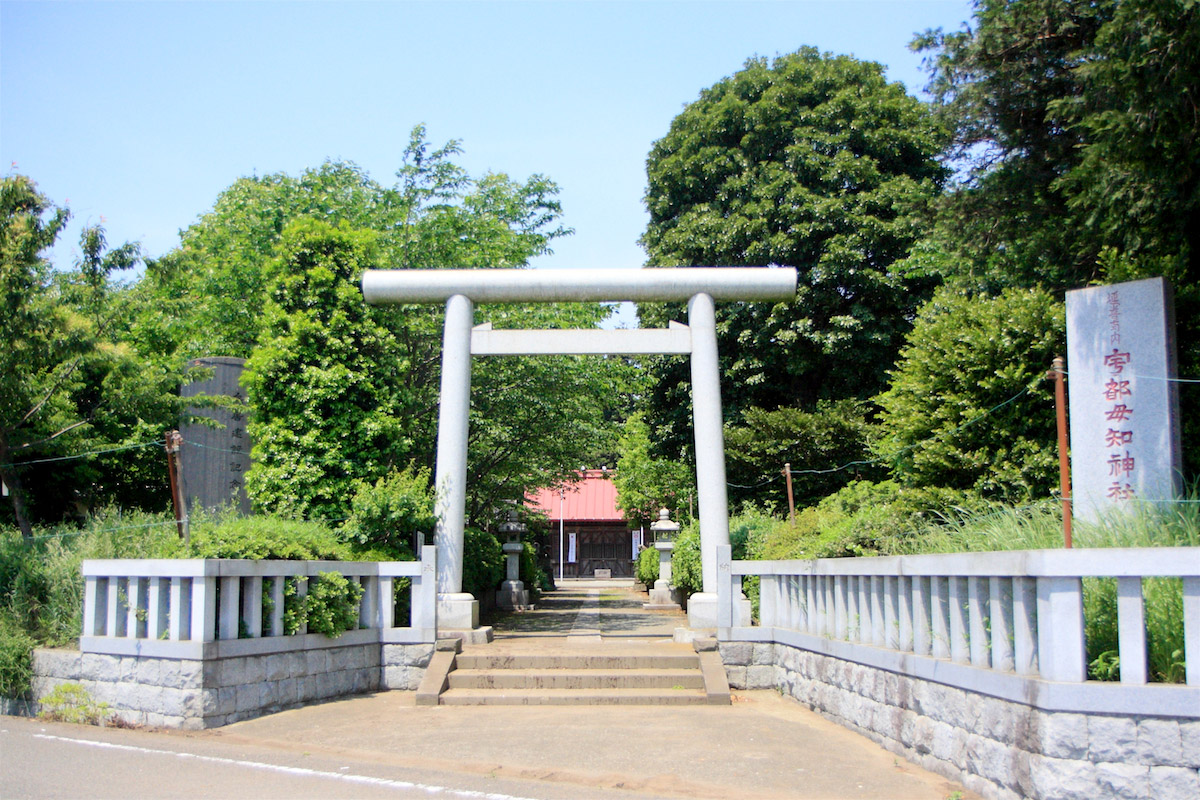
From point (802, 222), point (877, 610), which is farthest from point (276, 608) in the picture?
point (802, 222)

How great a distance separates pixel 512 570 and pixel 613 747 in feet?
44.3

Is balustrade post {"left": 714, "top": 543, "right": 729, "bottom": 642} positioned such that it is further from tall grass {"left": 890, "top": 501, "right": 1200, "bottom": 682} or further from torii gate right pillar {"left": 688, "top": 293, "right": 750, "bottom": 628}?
tall grass {"left": 890, "top": 501, "right": 1200, "bottom": 682}

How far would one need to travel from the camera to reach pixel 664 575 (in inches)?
878

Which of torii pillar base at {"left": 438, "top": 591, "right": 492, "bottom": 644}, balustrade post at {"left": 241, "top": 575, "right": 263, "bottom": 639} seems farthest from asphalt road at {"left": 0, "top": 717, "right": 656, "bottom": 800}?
torii pillar base at {"left": 438, "top": 591, "right": 492, "bottom": 644}

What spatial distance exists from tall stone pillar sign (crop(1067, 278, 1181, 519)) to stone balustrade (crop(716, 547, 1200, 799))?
2068 millimetres

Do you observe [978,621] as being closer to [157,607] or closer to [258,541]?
[258,541]

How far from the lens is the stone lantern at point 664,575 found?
2147cm

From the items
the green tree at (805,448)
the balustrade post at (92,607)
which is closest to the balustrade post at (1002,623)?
the balustrade post at (92,607)

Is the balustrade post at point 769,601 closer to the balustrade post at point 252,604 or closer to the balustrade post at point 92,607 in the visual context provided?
the balustrade post at point 252,604

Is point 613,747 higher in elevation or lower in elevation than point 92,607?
lower

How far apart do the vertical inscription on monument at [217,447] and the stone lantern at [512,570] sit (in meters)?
7.33

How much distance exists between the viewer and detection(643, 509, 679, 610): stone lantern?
21.5m

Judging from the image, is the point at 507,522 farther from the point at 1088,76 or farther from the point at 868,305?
the point at 1088,76

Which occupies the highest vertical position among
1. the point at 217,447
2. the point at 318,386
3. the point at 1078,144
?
the point at 1078,144
